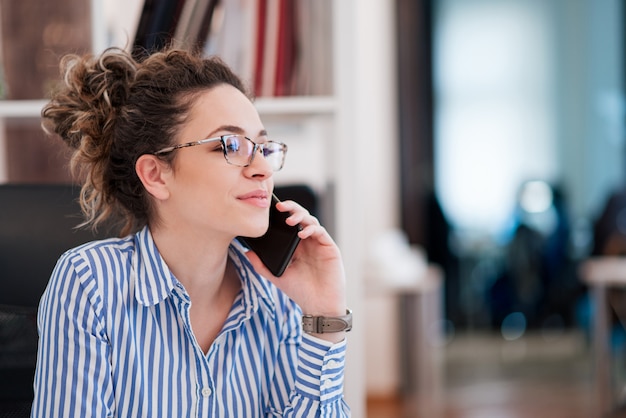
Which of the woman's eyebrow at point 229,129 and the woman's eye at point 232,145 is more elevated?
the woman's eyebrow at point 229,129

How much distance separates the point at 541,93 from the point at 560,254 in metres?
1.18

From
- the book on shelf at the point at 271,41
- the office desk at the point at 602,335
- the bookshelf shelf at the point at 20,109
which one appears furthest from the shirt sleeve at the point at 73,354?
the office desk at the point at 602,335

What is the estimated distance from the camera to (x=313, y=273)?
1437 millimetres

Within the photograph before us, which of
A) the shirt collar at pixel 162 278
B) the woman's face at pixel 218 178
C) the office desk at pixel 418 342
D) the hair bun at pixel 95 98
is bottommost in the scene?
the office desk at pixel 418 342

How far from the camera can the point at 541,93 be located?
5.93m

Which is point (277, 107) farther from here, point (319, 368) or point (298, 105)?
point (319, 368)

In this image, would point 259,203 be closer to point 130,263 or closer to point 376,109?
point 130,263

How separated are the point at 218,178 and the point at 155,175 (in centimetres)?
12

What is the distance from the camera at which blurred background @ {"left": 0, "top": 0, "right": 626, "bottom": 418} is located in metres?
3.54

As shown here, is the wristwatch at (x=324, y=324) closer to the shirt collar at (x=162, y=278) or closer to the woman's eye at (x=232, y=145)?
the shirt collar at (x=162, y=278)

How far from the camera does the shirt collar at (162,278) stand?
129 cm

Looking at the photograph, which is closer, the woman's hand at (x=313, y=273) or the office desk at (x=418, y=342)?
the woman's hand at (x=313, y=273)

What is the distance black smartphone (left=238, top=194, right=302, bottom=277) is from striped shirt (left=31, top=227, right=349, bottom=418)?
45 mm

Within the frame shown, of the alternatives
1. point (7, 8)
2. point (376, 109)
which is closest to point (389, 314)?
point (376, 109)
